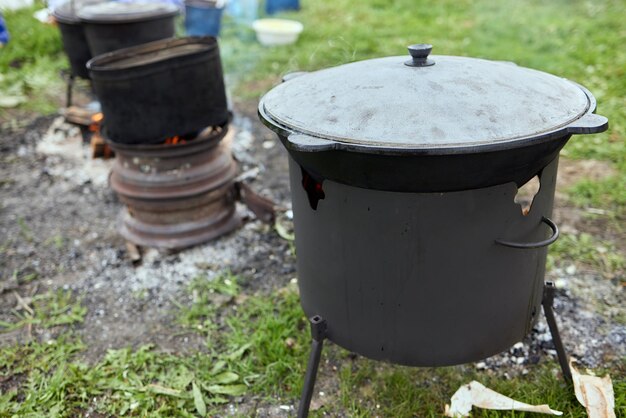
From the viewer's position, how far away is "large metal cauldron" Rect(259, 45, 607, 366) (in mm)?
1573

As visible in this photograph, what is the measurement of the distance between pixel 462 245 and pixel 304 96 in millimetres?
728

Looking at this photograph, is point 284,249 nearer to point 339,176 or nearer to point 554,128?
point 339,176

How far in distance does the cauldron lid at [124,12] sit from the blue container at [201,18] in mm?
1758

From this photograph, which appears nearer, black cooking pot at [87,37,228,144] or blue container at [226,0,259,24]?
black cooking pot at [87,37,228,144]

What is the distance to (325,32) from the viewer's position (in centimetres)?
769

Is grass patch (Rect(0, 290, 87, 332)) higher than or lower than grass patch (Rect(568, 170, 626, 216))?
lower

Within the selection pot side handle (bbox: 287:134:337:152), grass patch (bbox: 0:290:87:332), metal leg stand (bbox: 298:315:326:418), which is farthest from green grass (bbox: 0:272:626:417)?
pot side handle (bbox: 287:134:337:152)

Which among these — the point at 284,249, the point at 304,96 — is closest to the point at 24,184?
the point at 284,249

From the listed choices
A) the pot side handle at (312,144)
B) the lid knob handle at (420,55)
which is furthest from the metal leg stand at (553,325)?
the pot side handle at (312,144)

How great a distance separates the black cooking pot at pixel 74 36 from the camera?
4777 mm

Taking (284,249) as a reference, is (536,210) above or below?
above

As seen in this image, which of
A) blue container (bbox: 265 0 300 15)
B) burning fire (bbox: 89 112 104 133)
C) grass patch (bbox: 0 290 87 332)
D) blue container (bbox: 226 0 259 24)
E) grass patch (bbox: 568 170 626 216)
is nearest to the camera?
grass patch (bbox: 0 290 87 332)

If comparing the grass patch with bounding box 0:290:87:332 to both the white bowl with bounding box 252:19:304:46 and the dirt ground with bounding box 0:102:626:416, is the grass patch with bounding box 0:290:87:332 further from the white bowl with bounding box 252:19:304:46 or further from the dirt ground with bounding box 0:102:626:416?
the white bowl with bounding box 252:19:304:46

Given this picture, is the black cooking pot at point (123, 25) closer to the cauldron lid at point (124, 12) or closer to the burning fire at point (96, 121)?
the cauldron lid at point (124, 12)
